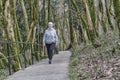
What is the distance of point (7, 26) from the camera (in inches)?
523

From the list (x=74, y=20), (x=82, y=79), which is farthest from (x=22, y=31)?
(x=82, y=79)

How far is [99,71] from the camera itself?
882cm

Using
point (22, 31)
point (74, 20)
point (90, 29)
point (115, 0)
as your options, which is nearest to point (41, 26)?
point (22, 31)

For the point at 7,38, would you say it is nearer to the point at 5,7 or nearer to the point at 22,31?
the point at 5,7

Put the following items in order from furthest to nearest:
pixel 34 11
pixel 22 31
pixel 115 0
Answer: pixel 22 31 → pixel 34 11 → pixel 115 0

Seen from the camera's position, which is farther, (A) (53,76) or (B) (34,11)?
(B) (34,11)

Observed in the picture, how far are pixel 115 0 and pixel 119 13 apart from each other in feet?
1.83

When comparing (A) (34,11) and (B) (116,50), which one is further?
(A) (34,11)

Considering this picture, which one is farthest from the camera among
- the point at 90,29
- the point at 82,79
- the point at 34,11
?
the point at 34,11

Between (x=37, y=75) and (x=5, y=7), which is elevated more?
(x=5, y=7)

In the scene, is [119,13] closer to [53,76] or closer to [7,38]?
[53,76]

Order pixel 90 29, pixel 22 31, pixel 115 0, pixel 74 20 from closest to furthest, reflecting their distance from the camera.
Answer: pixel 115 0
pixel 90 29
pixel 22 31
pixel 74 20

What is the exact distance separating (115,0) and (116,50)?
1649 mm

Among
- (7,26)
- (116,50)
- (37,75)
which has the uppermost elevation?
(7,26)
